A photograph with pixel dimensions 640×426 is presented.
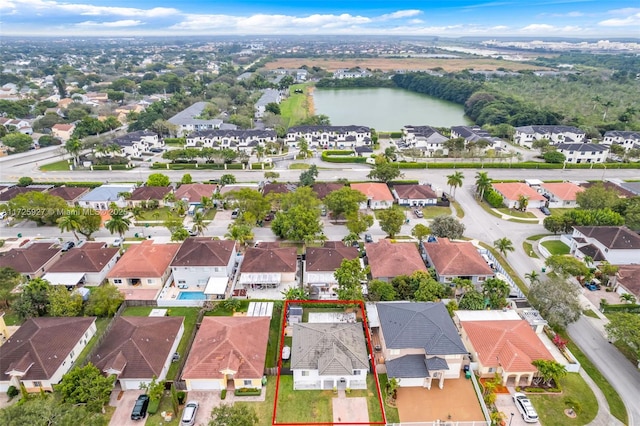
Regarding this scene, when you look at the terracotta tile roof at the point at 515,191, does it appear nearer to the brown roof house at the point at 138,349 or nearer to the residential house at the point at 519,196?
the residential house at the point at 519,196

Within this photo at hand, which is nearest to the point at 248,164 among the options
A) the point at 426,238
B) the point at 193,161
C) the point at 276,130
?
the point at 193,161

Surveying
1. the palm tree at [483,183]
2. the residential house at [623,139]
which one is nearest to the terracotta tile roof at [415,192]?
the palm tree at [483,183]

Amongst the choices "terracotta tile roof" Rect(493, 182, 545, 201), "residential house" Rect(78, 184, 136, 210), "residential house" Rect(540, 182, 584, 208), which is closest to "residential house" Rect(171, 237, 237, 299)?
"residential house" Rect(78, 184, 136, 210)

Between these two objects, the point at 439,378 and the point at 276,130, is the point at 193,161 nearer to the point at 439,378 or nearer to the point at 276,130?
the point at 276,130

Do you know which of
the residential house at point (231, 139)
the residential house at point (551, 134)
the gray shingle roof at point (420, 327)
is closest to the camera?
the gray shingle roof at point (420, 327)

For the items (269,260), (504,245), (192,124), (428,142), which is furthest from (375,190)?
(192,124)

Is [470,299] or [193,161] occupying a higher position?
[470,299]

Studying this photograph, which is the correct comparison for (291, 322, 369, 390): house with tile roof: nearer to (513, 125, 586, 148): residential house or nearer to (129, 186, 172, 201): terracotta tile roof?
(129, 186, 172, 201): terracotta tile roof
